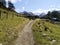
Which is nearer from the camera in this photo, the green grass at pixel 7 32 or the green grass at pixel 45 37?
the green grass at pixel 7 32

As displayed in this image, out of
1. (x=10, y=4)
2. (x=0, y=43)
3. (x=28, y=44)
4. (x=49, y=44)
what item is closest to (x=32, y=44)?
(x=28, y=44)

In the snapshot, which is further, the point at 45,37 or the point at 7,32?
the point at 7,32

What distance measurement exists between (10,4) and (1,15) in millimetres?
81857

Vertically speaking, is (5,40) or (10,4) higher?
(10,4)

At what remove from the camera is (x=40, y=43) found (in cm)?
2367

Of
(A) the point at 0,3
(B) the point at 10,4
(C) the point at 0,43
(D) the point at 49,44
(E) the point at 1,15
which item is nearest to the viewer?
(C) the point at 0,43

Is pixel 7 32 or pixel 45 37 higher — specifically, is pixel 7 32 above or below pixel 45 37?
above

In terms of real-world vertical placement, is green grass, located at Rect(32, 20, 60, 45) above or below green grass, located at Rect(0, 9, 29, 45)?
below

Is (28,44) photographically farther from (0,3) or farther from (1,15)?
(0,3)

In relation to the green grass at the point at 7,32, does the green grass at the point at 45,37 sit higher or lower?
lower

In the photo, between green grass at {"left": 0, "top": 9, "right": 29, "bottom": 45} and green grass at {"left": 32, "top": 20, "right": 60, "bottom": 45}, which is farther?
green grass at {"left": 32, "top": 20, "right": 60, "bottom": 45}

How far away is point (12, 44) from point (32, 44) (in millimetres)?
2463

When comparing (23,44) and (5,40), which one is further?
(5,40)

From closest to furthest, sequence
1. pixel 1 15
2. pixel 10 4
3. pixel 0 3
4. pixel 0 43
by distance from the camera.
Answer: pixel 0 43 → pixel 1 15 → pixel 0 3 → pixel 10 4
